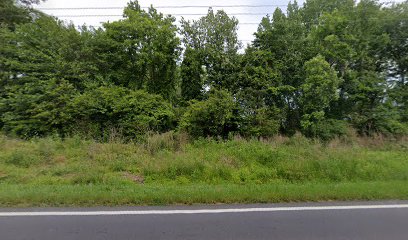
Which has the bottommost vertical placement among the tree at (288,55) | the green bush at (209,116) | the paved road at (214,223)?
the paved road at (214,223)

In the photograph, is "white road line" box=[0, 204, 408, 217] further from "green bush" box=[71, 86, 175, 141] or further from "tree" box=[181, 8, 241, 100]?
"tree" box=[181, 8, 241, 100]

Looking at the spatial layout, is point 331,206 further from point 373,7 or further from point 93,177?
point 373,7

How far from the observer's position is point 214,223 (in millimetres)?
4273

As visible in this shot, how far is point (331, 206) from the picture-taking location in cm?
520

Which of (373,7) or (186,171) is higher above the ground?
(373,7)

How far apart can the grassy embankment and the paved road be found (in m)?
0.49

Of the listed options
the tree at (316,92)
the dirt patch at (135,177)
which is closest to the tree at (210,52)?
the tree at (316,92)

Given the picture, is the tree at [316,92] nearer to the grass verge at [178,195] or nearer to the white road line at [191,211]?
the grass verge at [178,195]

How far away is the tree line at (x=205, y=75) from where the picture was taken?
49.2ft

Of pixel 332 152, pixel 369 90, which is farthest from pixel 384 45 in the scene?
pixel 332 152

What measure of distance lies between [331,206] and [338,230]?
1.26m

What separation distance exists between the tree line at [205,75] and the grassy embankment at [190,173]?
4424mm

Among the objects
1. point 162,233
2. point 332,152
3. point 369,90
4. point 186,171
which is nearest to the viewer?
point 162,233

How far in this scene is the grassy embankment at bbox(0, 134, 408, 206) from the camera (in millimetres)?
→ 5520
